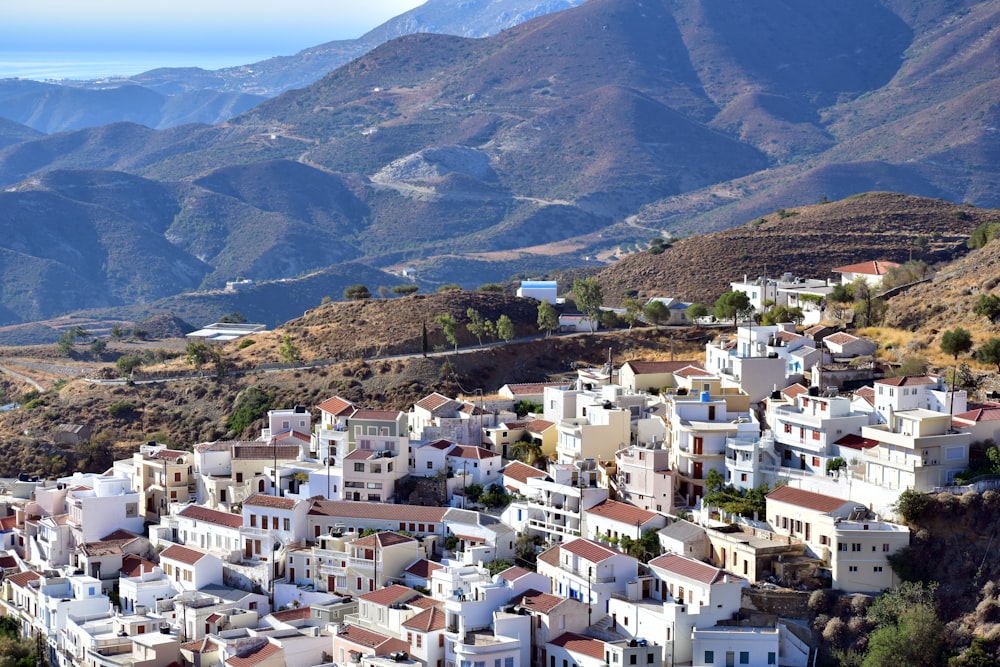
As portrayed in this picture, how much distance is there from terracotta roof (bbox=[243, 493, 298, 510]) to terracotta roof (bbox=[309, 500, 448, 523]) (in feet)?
2.15

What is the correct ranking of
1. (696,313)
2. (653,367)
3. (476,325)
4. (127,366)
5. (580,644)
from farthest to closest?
(127,366) → (696,313) → (476,325) → (653,367) → (580,644)

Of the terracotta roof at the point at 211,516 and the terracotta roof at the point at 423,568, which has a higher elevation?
the terracotta roof at the point at 211,516

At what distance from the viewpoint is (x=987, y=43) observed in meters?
192

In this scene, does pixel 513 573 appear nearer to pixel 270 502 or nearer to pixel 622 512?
pixel 622 512

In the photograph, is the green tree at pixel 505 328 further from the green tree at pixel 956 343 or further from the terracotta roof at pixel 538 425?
the green tree at pixel 956 343

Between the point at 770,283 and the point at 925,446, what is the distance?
29300 mm

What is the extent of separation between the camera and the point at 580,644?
38062 mm

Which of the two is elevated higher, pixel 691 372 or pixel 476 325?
pixel 476 325

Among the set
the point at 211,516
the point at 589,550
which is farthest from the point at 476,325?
the point at 589,550

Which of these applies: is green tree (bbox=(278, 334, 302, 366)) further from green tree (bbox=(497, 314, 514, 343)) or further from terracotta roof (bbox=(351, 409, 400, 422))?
terracotta roof (bbox=(351, 409, 400, 422))

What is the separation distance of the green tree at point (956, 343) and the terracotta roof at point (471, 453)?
46.1ft

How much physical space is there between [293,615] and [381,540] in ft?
10.1

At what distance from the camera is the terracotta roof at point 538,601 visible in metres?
38.9

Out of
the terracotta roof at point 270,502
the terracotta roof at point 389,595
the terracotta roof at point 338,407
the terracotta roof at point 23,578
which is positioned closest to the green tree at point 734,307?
the terracotta roof at point 338,407
